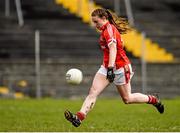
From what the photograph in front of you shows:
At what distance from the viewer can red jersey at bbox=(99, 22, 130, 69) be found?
11753mm

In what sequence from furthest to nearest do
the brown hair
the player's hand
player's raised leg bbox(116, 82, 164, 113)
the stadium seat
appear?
the stadium seat → player's raised leg bbox(116, 82, 164, 113) → the brown hair → the player's hand

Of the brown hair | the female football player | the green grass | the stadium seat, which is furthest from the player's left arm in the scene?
the stadium seat

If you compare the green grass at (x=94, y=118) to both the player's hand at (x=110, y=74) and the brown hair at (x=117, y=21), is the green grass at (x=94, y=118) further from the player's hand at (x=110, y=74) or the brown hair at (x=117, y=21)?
the brown hair at (x=117, y=21)

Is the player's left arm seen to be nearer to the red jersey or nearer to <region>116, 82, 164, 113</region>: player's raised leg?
the red jersey

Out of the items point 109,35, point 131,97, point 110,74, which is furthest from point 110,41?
point 131,97

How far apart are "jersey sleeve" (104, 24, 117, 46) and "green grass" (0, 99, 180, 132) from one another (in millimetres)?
1414

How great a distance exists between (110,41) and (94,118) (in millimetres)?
3833

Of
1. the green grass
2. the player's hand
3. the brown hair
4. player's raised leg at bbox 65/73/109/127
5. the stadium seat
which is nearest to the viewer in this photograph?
the player's hand

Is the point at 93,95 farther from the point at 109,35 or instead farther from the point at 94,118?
the point at 94,118

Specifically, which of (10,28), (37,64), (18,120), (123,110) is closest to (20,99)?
(37,64)

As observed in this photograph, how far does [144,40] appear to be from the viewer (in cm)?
2505

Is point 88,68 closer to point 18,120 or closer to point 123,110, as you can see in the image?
point 123,110

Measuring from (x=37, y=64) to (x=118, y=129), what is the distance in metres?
12.3

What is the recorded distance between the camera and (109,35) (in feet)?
38.5
